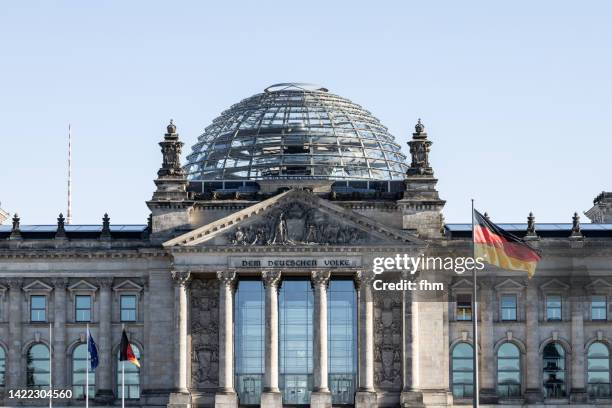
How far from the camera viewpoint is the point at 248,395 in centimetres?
12488

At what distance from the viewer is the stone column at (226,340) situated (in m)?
122

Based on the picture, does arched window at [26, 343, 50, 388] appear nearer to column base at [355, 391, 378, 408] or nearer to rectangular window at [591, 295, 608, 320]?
column base at [355, 391, 378, 408]

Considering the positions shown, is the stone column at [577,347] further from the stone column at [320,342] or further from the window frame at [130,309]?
the window frame at [130,309]

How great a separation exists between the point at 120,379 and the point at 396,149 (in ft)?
102

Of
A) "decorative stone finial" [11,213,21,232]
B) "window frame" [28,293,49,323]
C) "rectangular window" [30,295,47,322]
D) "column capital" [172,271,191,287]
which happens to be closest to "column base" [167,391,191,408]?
"column capital" [172,271,191,287]

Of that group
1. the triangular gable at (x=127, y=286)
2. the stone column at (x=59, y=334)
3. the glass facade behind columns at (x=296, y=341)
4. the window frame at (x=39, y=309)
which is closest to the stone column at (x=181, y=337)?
the triangular gable at (x=127, y=286)

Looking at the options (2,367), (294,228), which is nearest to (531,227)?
(294,228)

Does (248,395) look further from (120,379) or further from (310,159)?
(310,159)

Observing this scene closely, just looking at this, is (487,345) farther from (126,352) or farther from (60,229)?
(60,229)

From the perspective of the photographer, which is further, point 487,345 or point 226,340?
point 487,345

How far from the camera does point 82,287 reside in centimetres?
12725

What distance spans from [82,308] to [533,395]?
33.8 meters

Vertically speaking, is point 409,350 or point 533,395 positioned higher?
point 409,350

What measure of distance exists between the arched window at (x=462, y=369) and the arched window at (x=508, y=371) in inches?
84.3
